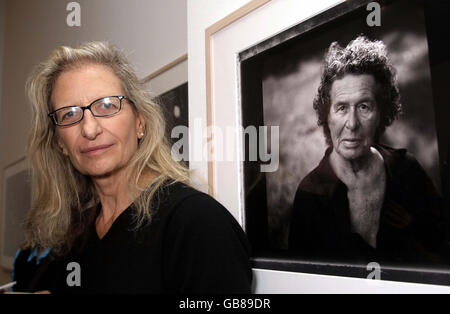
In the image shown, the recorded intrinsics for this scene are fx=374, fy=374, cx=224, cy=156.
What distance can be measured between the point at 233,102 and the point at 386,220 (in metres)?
0.42

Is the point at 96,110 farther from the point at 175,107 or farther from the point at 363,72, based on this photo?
the point at 363,72

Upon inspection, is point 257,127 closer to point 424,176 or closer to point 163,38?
point 424,176

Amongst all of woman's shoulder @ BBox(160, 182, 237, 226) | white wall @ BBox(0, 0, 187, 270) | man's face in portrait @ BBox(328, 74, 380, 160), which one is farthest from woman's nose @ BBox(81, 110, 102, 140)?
man's face in portrait @ BBox(328, 74, 380, 160)

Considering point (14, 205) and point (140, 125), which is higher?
point (140, 125)

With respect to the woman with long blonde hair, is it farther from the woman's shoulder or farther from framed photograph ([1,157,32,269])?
framed photograph ([1,157,32,269])

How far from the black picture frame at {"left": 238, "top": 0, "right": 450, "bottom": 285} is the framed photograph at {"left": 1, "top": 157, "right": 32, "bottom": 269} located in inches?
70.3

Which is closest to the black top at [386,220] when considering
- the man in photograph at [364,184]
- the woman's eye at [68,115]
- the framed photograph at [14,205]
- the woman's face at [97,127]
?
the man in photograph at [364,184]

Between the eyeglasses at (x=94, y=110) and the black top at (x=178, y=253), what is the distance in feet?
0.75

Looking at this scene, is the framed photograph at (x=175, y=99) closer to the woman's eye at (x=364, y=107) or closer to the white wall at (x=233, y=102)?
the white wall at (x=233, y=102)

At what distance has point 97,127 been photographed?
2.81ft

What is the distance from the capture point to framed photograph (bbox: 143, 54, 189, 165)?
1136 millimetres

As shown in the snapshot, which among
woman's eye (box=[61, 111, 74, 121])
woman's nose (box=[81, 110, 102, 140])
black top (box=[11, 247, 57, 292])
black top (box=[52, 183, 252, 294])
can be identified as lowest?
black top (box=[11, 247, 57, 292])

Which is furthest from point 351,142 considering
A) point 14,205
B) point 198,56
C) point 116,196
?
point 14,205

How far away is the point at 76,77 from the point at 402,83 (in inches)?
29.1
